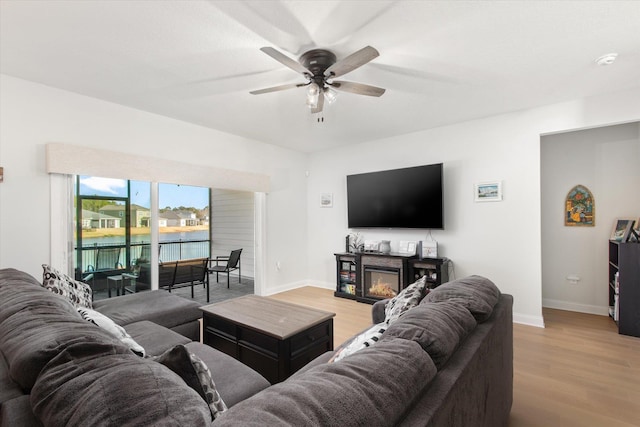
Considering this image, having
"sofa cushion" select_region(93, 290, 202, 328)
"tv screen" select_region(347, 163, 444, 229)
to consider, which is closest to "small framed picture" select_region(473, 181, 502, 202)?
"tv screen" select_region(347, 163, 444, 229)

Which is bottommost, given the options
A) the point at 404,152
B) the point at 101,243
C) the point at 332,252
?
the point at 332,252

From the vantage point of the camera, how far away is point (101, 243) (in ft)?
11.7

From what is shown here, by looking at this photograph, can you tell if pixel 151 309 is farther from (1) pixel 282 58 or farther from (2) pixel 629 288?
(2) pixel 629 288

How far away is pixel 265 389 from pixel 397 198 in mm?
3859

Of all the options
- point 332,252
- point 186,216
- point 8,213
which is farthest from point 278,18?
point 186,216

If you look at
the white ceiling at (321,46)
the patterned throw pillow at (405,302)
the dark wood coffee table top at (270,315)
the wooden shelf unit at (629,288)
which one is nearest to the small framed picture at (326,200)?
the white ceiling at (321,46)

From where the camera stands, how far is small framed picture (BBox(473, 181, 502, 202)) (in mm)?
3904

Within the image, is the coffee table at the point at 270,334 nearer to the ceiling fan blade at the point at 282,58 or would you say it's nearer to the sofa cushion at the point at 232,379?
the sofa cushion at the point at 232,379

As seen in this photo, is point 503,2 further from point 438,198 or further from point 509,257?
point 509,257

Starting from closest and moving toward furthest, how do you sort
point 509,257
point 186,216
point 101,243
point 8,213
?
point 8,213 < point 101,243 < point 509,257 < point 186,216

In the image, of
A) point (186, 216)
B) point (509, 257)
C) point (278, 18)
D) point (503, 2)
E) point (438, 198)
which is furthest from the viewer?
point (186, 216)

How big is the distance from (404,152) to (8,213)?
4.75 metres

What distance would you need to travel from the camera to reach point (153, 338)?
2125mm

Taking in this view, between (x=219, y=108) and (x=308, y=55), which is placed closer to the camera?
(x=308, y=55)
